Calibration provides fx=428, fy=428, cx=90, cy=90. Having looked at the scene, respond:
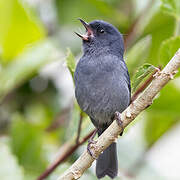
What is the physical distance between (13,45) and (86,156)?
63.8 inches

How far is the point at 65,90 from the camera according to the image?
14.0 ft

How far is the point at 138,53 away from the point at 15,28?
1178mm

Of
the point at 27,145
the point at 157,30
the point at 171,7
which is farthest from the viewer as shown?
the point at 157,30

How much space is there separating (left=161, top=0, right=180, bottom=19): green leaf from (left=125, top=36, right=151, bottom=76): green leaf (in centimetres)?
22

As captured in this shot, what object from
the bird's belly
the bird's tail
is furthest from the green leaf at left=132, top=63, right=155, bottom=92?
the bird's tail

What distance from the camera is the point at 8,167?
9.62 ft

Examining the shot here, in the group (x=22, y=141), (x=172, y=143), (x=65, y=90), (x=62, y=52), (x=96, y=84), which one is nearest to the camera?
(x=96, y=84)

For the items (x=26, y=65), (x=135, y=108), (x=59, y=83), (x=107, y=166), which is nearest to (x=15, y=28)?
(x=26, y=65)

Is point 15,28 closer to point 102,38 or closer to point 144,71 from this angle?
point 102,38

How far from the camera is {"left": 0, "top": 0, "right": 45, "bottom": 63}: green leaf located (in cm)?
347

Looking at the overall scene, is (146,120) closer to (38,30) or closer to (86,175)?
(86,175)

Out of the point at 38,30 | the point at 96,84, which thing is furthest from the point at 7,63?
the point at 96,84

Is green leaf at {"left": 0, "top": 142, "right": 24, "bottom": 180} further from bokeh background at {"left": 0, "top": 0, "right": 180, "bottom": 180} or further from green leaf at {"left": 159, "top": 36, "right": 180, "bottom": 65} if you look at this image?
green leaf at {"left": 159, "top": 36, "right": 180, "bottom": 65}

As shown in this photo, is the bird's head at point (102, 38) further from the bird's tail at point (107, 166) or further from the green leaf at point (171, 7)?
the bird's tail at point (107, 166)
